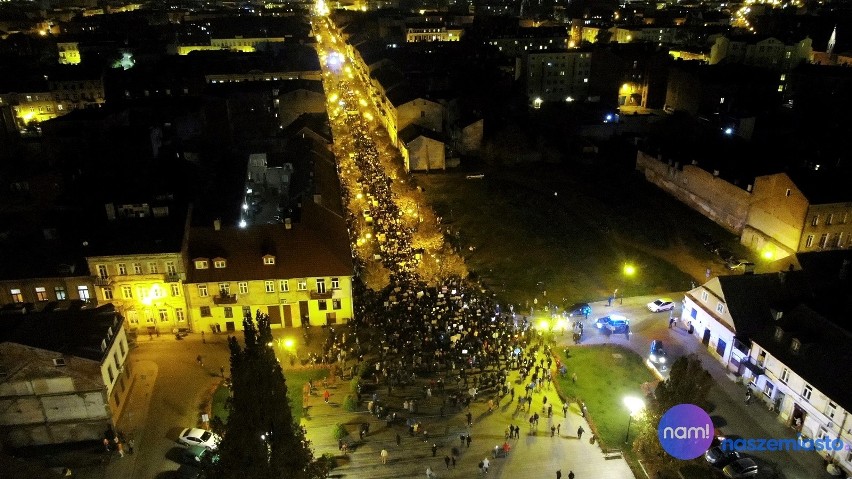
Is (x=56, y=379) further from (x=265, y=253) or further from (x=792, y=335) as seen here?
(x=792, y=335)

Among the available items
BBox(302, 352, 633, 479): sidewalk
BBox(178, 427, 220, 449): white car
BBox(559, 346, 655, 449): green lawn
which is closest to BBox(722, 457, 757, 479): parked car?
BBox(302, 352, 633, 479): sidewalk

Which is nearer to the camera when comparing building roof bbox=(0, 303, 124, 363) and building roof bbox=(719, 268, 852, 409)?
building roof bbox=(0, 303, 124, 363)

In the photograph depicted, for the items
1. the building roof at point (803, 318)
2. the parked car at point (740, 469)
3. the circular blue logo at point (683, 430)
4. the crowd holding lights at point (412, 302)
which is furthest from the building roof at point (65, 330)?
the building roof at point (803, 318)

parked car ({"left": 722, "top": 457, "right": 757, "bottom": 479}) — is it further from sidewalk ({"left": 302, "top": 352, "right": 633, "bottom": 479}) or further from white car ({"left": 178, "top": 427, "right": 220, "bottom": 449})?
white car ({"left": 178, "top": 427, "right": 220, "bottom": 449})

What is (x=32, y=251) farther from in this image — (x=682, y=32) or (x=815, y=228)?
(x=682, y=32)

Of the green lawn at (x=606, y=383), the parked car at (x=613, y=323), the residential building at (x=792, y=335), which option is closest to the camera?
the residential building at (x=792, y=335)

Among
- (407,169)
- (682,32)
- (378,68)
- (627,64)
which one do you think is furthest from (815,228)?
(682,32)

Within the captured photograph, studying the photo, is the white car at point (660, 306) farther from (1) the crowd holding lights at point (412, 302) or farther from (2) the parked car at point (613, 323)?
(1) the crowd holding lights at point (412, 302)
